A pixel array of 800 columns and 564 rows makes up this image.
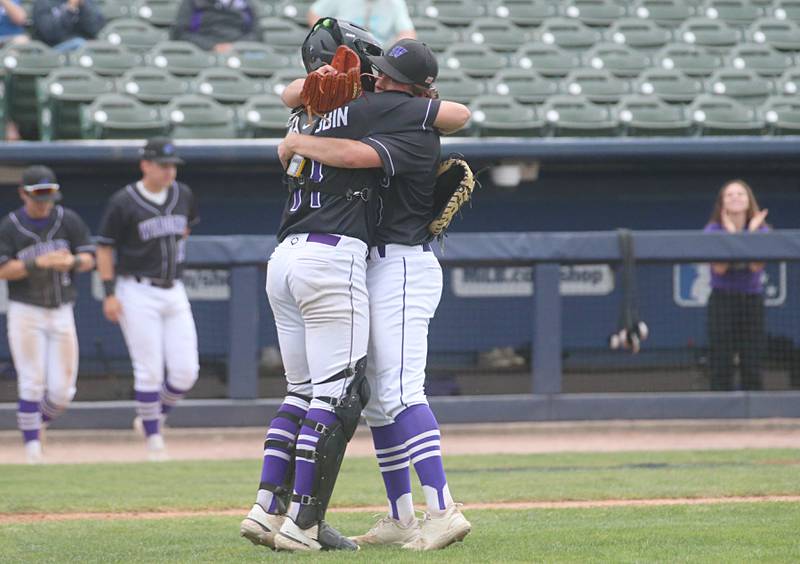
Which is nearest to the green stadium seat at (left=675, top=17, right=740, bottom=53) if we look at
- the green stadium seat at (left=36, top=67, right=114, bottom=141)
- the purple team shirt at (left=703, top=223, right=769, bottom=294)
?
the purple team shirt at (left=703, top=223, right=769, bottom=294)

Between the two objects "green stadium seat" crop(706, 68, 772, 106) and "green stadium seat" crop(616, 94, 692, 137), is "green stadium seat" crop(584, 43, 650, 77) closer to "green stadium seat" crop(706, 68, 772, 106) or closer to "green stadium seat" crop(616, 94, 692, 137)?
"green stadium seat" crop(706, 68, 772, 106)

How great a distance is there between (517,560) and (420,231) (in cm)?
120

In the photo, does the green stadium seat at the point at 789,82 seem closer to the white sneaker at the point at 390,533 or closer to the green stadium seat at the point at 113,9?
the green stadium seat at the point at 113,9

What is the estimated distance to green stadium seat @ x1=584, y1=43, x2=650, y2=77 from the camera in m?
11.3

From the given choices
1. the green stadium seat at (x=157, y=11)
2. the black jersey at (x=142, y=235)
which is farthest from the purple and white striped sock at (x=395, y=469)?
the green stadium seat at (x=157, y=11)

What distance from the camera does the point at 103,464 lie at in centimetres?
761

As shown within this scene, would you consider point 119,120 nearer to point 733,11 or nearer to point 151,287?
point 151,287

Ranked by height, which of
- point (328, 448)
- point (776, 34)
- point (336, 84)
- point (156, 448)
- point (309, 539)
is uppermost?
point (776, 34)

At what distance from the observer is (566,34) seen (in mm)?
11750

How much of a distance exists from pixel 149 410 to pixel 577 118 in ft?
13.0

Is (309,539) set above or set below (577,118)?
below

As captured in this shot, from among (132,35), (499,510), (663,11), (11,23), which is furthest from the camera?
(663,11)

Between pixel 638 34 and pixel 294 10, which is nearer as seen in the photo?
pixel 638 34

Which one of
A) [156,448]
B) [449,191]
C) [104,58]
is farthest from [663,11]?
[449,191]
